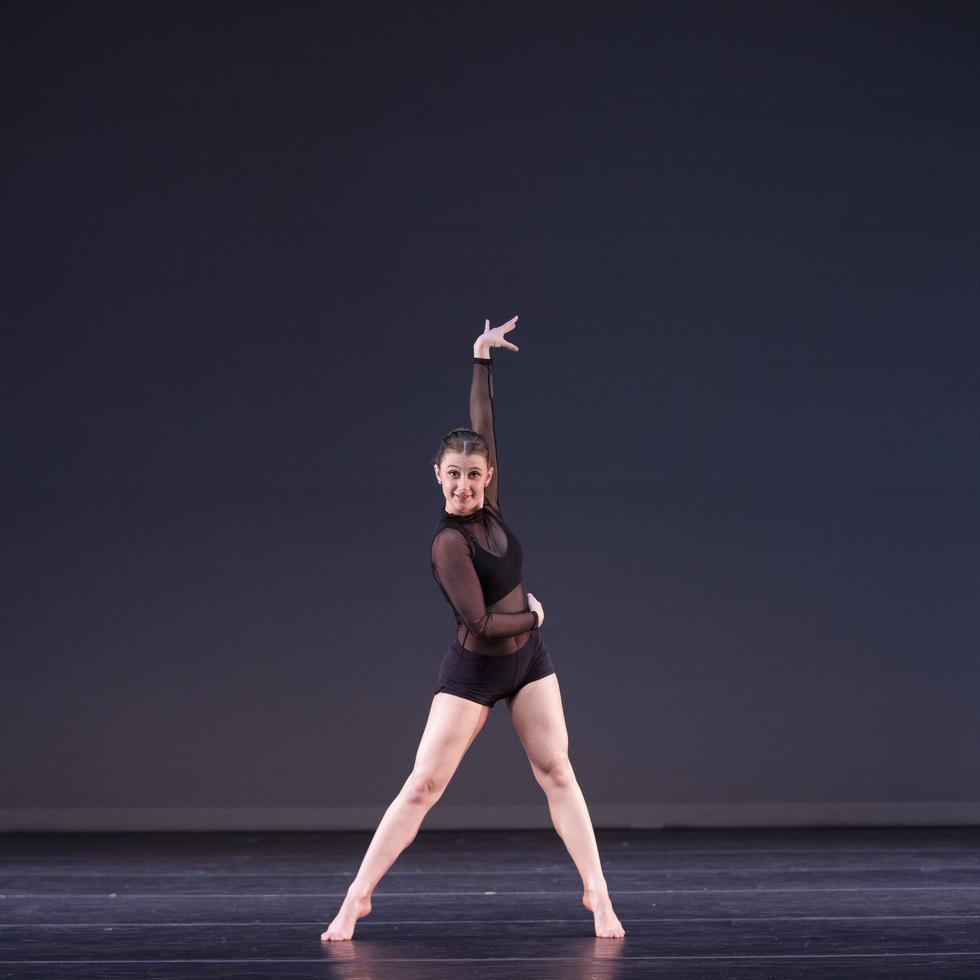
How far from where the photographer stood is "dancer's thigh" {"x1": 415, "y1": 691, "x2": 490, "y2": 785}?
→ 320 cm

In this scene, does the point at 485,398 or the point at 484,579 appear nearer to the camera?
the point at 484,579

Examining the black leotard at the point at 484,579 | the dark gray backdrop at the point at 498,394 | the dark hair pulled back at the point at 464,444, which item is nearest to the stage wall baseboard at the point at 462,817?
the dark gray backdrop at the point at 498,394

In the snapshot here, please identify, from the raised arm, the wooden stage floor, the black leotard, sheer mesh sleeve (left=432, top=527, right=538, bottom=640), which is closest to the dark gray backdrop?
the wooden stage floor

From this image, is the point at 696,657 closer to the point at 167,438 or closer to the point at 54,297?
the point at 167,438

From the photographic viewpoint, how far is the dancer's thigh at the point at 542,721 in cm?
324

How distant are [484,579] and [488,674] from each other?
0.23m

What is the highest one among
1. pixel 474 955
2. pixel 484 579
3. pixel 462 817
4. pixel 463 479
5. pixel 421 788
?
pixel 463 479

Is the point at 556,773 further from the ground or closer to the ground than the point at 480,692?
closer to the ground

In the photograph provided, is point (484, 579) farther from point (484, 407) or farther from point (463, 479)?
point (484, 407)

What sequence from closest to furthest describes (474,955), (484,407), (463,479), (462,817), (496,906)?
(474,955), (463,479), (484,407), (496,906), (462,817)

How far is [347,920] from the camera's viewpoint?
3.24 m

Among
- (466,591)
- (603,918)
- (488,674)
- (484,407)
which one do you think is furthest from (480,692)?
(484,407)

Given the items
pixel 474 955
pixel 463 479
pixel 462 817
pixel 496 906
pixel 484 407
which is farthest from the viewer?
pixel 462 817

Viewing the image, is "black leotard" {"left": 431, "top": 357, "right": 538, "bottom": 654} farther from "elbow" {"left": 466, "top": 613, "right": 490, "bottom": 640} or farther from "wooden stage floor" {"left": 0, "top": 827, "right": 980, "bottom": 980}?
"wooden stage floor" {"left": 0, "top": 827, "right": 980, "bottom": 980}
